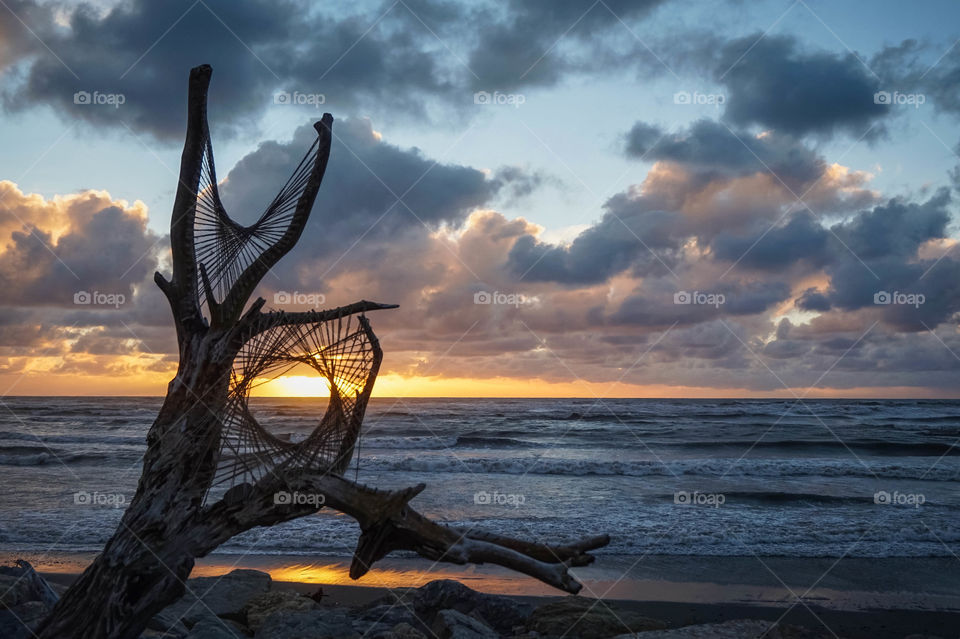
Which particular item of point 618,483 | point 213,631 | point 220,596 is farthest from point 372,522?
point 618,483

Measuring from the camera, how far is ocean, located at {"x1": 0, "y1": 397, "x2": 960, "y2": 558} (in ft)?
33.1

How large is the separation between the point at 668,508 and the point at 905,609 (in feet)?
18.9

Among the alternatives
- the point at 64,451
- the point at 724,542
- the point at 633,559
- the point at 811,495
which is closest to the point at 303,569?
the point at 633,559

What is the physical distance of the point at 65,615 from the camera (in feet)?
12.3

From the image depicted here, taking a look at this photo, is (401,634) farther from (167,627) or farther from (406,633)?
(167,627)

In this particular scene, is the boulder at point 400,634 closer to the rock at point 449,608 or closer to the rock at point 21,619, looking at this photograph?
the rock at point 449,608

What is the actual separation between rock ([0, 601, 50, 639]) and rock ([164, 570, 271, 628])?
1159mm

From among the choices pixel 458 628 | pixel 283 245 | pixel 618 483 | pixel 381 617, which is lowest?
pixel 618 483

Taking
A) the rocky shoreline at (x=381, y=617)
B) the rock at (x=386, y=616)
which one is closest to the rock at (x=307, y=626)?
the rocky shoreline at (x=381, y=617)

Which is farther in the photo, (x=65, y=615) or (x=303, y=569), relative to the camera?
(x=303, y=569)

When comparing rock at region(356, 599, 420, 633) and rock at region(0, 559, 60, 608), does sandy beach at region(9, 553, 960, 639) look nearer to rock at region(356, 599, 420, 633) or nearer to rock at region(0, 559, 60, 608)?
rock at region(356, 599, 420, 633)

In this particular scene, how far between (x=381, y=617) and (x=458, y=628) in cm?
128

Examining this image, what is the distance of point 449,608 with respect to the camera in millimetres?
6305

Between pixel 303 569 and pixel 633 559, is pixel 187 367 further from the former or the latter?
pixel 633 559
